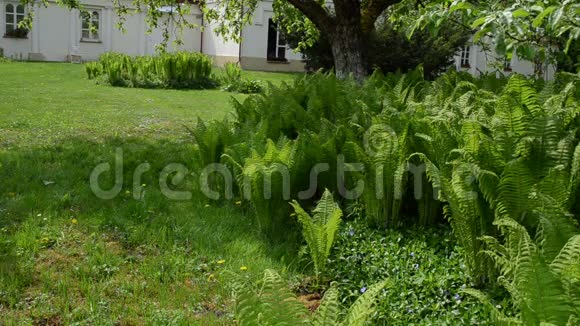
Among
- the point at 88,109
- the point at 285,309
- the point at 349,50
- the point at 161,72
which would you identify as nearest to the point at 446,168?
the point at 285,309

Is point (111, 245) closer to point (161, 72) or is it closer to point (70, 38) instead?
point (161, 72)

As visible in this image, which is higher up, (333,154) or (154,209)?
(333,154)

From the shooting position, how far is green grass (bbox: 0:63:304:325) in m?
3.31

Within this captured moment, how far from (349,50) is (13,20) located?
1003 inches

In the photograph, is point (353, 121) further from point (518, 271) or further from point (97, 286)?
point (518, 271)

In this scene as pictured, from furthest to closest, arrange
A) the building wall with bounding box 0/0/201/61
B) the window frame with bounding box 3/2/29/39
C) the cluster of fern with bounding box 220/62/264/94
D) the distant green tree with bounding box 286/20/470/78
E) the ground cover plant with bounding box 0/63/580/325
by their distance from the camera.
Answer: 1. the building wall with bounding box 0/0/201/61
2. the window frame with bounding box 3/2/29/39
3. the distant green tree with bounding box 286/20/470/78
4. the cluster of fern with bounding box 220/62/264/94
5. the ground cover plant with bounding box 0/63/580/325

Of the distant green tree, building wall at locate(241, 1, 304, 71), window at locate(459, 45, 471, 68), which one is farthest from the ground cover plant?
window at locate(459, 45, 471, 68)

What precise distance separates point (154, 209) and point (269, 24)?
26.4 m

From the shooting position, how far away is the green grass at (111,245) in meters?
3.31

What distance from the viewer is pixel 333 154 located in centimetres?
471

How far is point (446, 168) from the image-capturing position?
12.3 ft

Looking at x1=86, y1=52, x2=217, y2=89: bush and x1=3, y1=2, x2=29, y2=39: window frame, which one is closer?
x1=86, y1=52, x2=217, y2=89: bush

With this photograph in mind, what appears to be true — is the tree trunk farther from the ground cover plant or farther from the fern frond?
the fern frond

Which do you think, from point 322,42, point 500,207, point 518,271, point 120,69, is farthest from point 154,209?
point 322,42
